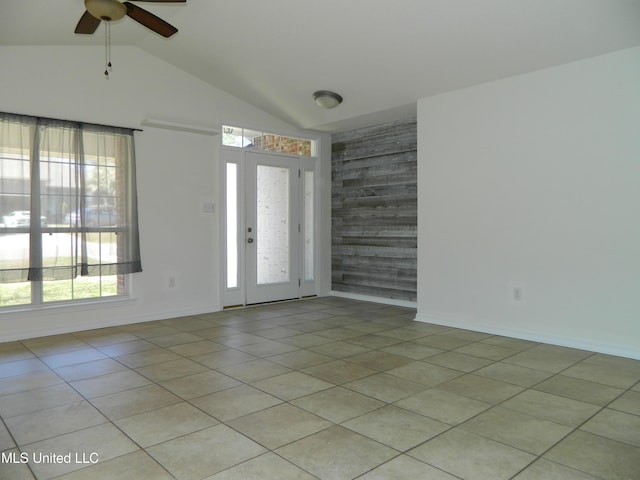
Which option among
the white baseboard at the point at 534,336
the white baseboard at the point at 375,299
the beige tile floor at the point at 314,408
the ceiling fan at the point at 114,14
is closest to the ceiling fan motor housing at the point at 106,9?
the ceiling fan at the point at 114,14

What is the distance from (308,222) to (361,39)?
3.00m

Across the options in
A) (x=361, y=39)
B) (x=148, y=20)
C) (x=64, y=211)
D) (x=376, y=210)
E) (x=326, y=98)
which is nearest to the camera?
(x=148, y=20)

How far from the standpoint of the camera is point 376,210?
238 inches

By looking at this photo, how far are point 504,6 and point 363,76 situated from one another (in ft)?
5.46

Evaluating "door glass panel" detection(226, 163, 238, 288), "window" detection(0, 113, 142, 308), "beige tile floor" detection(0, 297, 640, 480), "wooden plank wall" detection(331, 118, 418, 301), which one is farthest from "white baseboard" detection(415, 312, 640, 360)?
"window" detection(0, 113, 142, 308)

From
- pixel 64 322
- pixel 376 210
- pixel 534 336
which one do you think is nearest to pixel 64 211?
pixel 64 322

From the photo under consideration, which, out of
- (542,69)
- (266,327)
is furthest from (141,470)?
(542,69)

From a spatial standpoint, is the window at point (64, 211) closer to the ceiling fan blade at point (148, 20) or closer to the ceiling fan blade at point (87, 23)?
the ceiling fan blade at point (87, 23)

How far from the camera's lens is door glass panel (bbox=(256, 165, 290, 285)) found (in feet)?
19.7

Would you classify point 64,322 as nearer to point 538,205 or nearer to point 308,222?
point 308,222

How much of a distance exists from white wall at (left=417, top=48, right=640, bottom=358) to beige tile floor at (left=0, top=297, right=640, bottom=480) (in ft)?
1.26

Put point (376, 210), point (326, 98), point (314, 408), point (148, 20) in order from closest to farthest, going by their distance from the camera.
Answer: point (314, 408) → point (148, 20) → point (326, 98) → point (376, 210)

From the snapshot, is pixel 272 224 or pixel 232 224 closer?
pixel 232 224

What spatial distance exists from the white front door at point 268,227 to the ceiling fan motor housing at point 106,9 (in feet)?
8.60
